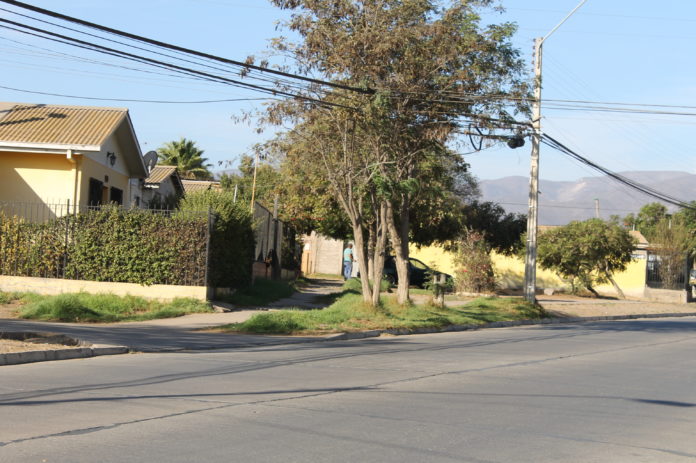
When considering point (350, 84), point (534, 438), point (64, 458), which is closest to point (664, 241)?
point (350, 84)

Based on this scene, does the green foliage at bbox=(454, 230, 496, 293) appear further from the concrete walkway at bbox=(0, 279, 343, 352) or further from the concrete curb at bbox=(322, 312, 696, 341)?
the concrete walkway at bbox=(0, 279, 343, 352)

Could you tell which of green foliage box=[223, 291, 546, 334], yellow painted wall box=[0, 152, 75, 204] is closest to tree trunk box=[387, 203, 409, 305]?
green foliage box=[223, 291, 546, 334]

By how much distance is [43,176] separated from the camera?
78.1 ft

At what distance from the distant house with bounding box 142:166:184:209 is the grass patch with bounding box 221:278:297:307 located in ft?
17.9

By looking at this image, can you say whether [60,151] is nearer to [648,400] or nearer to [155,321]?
[155,321]

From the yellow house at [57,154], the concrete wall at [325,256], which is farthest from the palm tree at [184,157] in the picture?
the yellow house at [57,154]

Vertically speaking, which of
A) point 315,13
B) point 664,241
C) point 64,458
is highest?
point 315,13

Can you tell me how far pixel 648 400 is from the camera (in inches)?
385

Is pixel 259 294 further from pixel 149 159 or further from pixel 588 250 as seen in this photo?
pixel 588 250

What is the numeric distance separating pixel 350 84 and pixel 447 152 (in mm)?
3681

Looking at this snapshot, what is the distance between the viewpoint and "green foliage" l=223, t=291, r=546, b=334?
17.1 metres

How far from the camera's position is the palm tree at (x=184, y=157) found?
58.9 metres

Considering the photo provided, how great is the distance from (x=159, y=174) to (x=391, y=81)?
64.0 ft

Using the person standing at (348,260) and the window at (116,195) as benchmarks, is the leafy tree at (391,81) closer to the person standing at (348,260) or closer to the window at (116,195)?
the window at (116,195)
